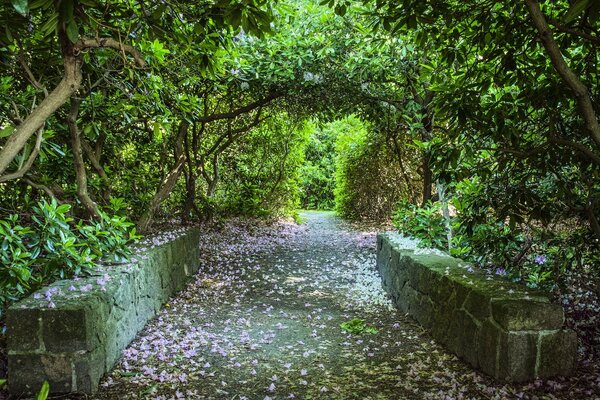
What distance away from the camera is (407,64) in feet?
20.8

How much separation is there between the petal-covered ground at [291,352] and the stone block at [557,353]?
0.08 metres

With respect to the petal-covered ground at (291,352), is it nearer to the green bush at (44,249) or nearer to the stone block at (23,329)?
the stone block at (23,329)

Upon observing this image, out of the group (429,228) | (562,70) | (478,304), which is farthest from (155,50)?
(429,228)

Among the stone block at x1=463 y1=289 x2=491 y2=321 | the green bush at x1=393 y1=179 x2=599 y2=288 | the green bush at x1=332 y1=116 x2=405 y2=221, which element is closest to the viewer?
the stone block at x1=463 y1=289 x2=491 y2=321

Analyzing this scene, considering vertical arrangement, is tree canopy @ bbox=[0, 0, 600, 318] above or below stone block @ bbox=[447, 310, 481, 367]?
above

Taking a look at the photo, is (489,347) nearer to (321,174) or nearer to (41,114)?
(41,114)

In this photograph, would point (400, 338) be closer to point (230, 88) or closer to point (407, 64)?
point (407, 64)

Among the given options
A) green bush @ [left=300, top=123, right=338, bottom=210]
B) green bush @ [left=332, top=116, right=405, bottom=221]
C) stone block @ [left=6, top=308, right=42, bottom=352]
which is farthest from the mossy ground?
green bush @ [left=300, top=123, right=338, bottom=210]

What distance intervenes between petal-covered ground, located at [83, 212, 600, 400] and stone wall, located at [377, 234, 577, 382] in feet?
0.32

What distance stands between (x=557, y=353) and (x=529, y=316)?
0.30 m

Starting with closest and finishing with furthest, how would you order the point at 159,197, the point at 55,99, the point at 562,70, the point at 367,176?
the point at 562,70 < the point at 55,99 < the point at 159,197 < the point at 367,176

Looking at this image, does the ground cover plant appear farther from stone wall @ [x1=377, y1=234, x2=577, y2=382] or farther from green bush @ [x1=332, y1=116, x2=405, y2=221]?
green bush @ [x1=332, y1=116, x2=405, y2=221]

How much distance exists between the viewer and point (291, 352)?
3639 millimetres

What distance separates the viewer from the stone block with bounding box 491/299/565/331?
2.82 metres
